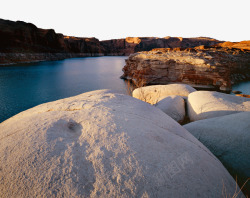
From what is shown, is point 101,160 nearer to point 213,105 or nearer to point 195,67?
point 213,105

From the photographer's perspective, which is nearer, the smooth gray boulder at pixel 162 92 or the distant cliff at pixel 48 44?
the smooth gray boulder at pixel 162 92

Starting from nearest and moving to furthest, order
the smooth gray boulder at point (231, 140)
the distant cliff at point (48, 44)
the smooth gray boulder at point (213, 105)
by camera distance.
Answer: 1. the smooth gray boulder at point (231, 140)
2. the smooth gray boulder at point (213, 105)
3. the distant cliff at point (48, 44)

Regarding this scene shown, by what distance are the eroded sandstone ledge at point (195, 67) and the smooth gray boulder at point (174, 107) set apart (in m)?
4.79

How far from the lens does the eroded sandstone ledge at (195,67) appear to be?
945 centimetres

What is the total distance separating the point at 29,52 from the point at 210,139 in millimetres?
41690

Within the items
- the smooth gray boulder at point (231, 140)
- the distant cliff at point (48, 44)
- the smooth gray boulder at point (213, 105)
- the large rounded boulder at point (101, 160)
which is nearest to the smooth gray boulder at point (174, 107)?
the smooth gray boulder at point (213, 105)

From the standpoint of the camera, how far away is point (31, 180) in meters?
0.76

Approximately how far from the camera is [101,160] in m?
0.89

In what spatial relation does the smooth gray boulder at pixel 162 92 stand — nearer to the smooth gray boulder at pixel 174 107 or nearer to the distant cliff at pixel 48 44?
the smooth gray boulder at pixel 174 107

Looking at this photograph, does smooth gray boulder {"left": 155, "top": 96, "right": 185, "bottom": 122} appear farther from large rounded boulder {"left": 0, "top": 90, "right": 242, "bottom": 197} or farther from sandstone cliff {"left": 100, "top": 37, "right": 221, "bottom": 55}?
sandstone cliff {"left": 100, "top": 37, "right": 221, "bottom": 55}

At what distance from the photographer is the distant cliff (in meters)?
29.3

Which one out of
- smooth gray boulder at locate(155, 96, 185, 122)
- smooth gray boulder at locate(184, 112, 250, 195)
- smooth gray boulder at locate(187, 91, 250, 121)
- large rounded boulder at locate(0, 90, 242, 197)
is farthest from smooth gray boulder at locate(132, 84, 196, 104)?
large rounded boulder at locate(0, 90, 242, 197)

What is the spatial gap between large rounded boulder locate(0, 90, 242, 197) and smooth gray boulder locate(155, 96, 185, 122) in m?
1.81

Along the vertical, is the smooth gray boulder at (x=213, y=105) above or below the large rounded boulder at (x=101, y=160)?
below
